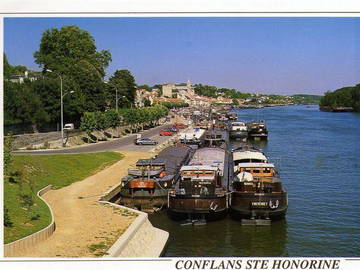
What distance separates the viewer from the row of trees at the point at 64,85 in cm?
5547

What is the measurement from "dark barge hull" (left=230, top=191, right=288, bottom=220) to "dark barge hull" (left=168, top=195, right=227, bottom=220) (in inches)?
38.1

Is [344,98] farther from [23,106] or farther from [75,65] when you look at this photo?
[23,106]

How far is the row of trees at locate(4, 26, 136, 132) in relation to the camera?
55469 millimetres

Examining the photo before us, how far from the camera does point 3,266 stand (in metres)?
18.2

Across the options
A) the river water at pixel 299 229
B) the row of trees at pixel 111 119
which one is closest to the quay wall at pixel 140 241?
the river water at pixel 299 229

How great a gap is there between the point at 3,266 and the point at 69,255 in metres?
2.50

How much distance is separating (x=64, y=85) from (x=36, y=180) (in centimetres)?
3467

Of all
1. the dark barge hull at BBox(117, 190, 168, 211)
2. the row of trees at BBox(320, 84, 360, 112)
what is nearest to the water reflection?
the dark barge hull at BBox(117, 190, 168, 211)

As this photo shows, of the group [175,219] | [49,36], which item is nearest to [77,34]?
[49,36]

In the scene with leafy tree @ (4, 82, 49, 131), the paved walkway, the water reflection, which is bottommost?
the water reflection

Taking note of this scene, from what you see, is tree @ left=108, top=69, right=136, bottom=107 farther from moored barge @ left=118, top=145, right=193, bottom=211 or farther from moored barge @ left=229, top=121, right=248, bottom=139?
moored barge @ left=118, top=145, right=193, bottom=211

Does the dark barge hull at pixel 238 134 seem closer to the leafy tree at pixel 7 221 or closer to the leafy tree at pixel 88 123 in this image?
the leafy tree at pixel 88 123

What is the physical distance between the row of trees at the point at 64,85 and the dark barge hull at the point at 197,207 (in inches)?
1217

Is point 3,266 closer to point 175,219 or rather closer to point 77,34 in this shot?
point 175,219
